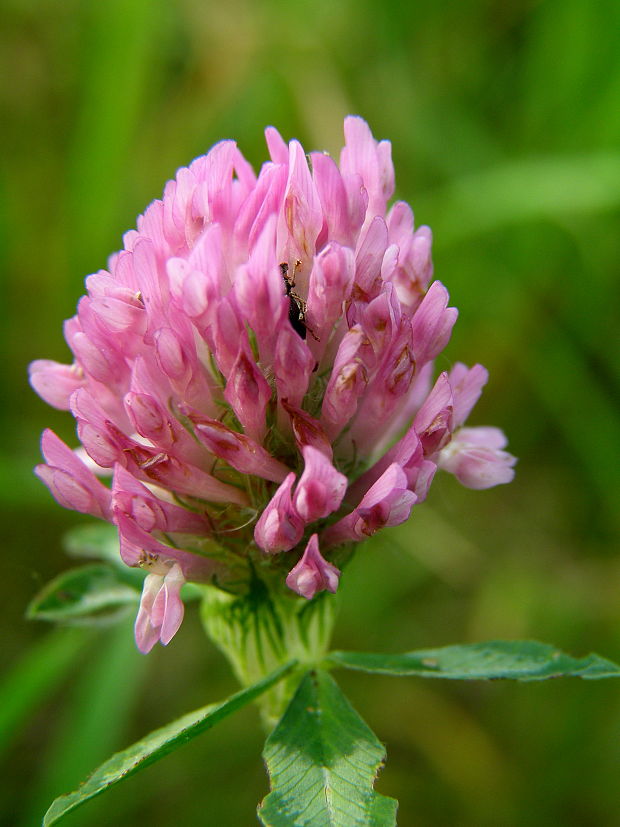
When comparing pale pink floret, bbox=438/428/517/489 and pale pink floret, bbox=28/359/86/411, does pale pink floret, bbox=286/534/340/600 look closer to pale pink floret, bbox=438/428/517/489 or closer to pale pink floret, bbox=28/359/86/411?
pale pink floret, bbox=438/428/517/489

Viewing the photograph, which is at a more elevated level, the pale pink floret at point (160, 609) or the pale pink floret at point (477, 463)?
the pale pink floret at point (477, 463)

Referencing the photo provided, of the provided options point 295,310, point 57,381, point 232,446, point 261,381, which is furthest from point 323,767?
point 57,381

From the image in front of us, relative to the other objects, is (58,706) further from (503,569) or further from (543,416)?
(543,416)

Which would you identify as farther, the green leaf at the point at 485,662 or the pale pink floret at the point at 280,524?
the green leaf at the point at 485,662

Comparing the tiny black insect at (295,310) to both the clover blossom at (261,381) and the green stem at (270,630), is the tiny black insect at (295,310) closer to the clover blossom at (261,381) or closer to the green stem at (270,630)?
the clover blossom at (261,381)

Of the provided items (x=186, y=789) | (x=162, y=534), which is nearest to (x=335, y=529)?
(x=162, y=534)

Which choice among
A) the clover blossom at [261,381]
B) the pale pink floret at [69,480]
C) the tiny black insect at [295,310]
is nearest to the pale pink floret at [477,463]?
the clover blossom at [261,381]
